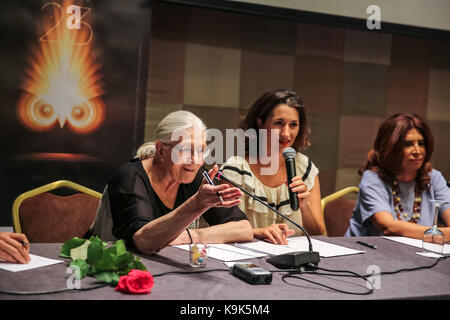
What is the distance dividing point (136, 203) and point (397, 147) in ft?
5.64

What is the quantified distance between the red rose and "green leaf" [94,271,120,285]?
51 millimetres

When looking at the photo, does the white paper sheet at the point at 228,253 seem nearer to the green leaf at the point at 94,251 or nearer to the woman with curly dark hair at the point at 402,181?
the green leaf at the point at 94,251

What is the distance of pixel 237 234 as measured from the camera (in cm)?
220

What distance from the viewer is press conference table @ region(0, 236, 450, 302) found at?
1366mm

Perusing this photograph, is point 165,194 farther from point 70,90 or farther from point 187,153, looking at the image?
point 70,90

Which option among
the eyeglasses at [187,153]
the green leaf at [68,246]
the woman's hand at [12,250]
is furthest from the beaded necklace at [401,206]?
the woman's hand at [12,250]

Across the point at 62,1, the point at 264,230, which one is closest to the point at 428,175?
the point at 264,230

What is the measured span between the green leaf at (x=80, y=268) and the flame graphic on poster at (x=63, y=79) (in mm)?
1895

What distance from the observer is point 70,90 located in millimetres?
3234

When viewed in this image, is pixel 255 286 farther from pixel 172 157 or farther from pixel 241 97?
pixel 241 97

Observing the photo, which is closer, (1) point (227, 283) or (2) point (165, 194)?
(1) point (227, 283)

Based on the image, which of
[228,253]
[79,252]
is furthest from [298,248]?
[79,252]

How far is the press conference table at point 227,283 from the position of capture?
1.37 m
